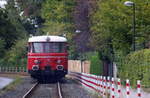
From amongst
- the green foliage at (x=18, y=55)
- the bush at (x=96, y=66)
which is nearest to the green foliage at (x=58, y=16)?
the green foliage at (x=18, y=55)

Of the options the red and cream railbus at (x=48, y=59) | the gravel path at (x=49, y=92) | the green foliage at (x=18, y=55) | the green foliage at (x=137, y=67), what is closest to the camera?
the gravel path at (x=49, y=92)

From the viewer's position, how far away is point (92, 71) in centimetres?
5006

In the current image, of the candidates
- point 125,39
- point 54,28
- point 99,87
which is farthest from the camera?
point 54,28

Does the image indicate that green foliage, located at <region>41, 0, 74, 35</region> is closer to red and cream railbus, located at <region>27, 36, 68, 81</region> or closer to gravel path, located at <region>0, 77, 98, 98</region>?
red and cream railbus, located at <region>27, 36, 68, 81</region>

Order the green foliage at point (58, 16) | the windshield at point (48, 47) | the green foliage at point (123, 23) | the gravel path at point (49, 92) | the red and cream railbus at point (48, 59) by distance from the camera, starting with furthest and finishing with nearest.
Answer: the green foliage at point (58, 16) → the windshield at point (48, 47) → the red and cream railbus at point (48, 59) → the green foliage at point (123, 23) → the gravel path at point (49, 92)

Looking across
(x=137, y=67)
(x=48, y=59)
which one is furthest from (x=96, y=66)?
(x=137, y=67)

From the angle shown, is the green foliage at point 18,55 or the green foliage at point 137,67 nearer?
the green foliage at point 137,67

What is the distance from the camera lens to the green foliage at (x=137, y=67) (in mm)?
26564

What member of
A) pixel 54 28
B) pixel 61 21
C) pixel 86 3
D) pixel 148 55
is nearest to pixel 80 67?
pixel 86 3

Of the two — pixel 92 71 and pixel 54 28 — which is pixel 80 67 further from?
pixel 54 28

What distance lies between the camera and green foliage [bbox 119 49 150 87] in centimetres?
2656

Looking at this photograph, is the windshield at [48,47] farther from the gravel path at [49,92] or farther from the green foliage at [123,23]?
the gravel path at [49,92]

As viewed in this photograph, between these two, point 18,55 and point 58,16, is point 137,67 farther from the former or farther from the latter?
point 18,55

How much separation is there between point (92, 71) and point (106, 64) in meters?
1.75
